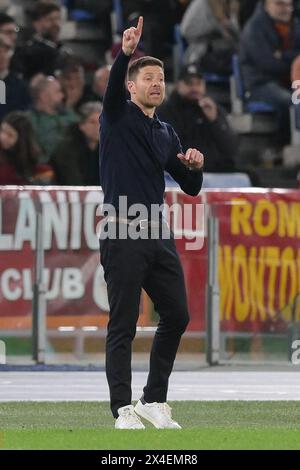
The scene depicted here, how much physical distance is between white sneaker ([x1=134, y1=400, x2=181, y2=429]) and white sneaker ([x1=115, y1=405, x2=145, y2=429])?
0.17 meters

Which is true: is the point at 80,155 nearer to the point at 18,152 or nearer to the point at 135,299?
the point at 18,152

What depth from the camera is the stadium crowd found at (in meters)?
17.3

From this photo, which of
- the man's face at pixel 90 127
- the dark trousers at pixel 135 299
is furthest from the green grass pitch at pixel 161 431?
the man's face at pixel 90 127

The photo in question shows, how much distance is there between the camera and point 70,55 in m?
19.6

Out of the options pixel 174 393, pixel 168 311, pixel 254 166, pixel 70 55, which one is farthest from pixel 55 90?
pixel 168 311

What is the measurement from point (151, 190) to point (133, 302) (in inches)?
26.3

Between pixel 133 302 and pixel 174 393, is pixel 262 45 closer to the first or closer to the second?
pixel 174 393

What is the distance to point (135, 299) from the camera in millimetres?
9938

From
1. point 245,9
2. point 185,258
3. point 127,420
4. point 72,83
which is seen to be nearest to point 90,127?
point 72,83

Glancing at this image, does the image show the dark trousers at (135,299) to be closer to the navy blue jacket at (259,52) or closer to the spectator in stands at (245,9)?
the navy blue jacket at (259,52)

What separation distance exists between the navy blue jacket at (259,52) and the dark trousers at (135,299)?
1031cm

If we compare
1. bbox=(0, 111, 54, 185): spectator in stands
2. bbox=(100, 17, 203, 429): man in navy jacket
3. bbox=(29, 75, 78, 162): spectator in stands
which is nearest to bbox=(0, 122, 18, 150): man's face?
bbox=(0, 111, 54, 185): spectator in stands

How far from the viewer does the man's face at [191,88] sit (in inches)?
716

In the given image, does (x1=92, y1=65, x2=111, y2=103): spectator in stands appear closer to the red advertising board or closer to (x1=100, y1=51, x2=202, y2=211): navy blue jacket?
the red advertising board
